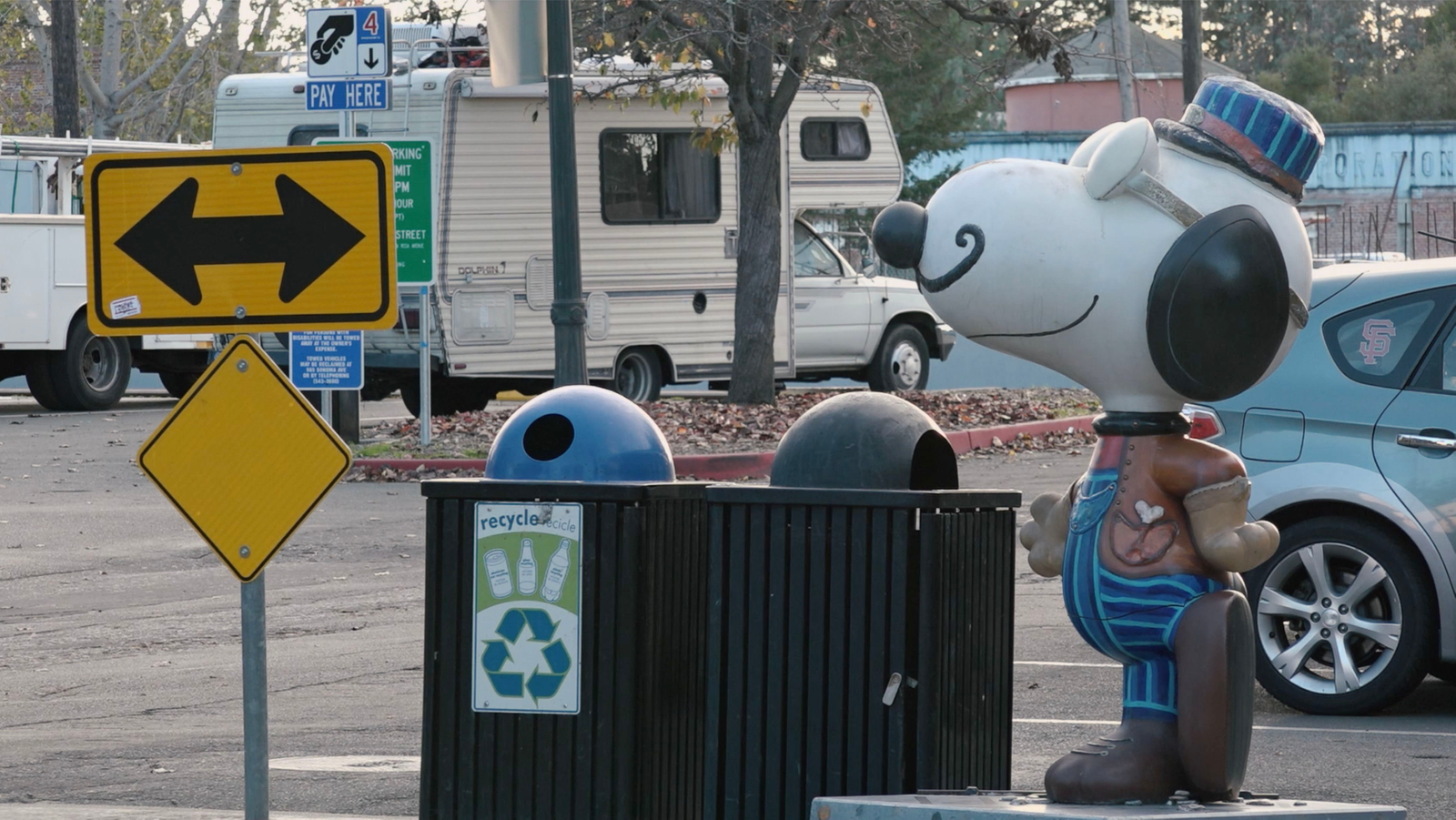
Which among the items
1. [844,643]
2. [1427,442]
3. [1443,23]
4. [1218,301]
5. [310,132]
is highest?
[1443,23]

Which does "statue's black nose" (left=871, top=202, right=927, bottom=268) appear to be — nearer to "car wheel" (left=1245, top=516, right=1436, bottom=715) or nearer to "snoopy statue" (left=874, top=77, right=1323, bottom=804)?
"snoopy statue" (left=874, top=77, right=1323, bottom=804)

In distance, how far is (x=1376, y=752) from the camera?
670 centimetres

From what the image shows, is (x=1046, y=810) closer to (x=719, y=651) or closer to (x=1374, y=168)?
(x=719, y=651)

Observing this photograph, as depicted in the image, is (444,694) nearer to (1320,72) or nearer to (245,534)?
(245,534)

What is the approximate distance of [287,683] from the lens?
330 inches

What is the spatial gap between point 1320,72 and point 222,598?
6181 cm

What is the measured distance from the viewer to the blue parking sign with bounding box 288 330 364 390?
13.9 metres

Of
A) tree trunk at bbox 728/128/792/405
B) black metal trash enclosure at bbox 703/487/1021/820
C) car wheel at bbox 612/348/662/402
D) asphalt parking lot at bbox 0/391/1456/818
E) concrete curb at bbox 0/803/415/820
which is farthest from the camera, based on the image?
car wheel at bbox 612/348/662/402

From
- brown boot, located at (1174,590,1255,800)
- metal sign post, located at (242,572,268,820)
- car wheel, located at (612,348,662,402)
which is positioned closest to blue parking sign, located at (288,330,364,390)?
car wheel, located at (612,348,662,402)

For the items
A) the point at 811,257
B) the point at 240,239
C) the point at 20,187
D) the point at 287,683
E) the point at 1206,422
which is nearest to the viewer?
the point at 240,239

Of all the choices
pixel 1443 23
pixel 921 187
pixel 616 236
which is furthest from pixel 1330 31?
pixel 616 236

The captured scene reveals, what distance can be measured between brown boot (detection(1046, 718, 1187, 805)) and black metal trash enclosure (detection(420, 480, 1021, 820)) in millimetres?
356

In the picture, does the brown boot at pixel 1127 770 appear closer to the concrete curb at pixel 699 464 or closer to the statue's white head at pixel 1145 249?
the statue's white head at pixel 1145 249

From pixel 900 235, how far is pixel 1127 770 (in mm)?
1300
